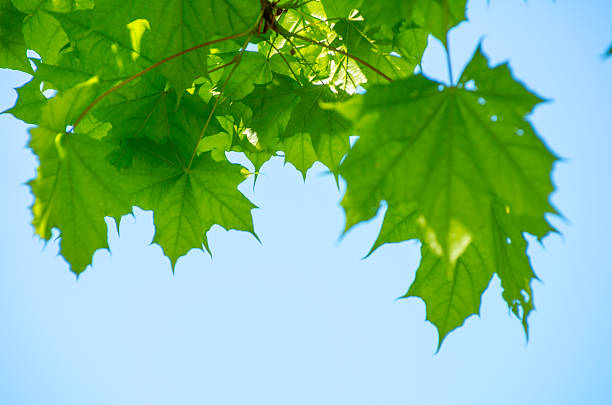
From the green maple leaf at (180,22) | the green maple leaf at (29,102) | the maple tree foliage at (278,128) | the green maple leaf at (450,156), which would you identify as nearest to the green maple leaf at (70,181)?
the maple tree foliage at (278,128)

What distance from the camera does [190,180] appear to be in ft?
5.28

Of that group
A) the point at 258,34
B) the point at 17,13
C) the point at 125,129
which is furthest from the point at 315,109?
the point at 17,13

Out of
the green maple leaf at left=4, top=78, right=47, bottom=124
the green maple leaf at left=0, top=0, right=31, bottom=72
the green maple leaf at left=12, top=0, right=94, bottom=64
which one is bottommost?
the green maple leaf at left=4, top=78, right=47, bottom=124

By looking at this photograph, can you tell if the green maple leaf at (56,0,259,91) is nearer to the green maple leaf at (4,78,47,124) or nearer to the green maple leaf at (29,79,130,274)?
the green maple leaf at (29,79,130,274)

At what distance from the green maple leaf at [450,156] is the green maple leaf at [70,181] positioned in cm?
74

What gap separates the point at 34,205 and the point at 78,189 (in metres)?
0.11

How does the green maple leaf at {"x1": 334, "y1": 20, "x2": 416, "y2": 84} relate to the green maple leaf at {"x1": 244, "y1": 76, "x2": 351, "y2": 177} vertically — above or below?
above

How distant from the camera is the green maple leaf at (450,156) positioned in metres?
0.82

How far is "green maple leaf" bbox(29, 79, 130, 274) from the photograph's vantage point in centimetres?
117

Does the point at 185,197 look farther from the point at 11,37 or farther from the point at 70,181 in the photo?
the point at 11,37

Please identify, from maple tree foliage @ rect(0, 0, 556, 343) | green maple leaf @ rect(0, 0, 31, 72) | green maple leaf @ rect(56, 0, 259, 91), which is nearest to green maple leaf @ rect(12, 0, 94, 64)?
maple tree foliage @ rect(0, 0, 556, 343)

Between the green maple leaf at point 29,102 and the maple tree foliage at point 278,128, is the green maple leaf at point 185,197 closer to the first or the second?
the maple tree foliage at point 278,128

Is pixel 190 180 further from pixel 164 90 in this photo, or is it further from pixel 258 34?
pixel 258 34

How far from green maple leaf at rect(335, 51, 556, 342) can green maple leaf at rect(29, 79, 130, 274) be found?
739 mm
